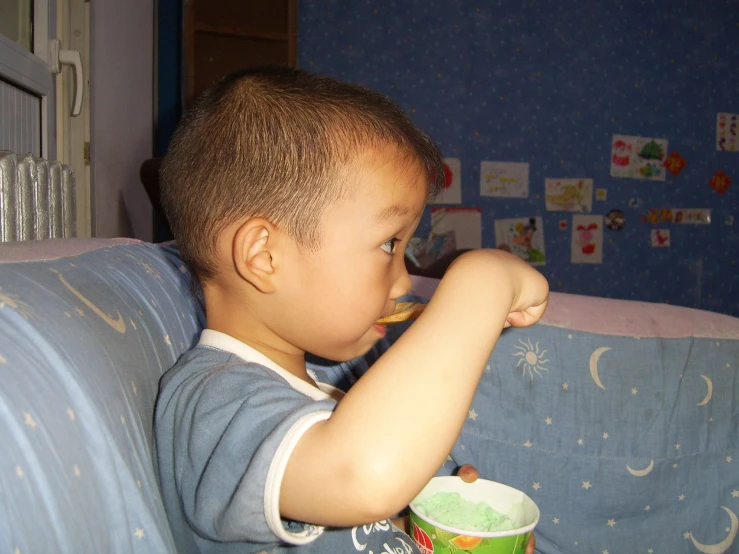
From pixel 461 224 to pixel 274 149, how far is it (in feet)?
10.4

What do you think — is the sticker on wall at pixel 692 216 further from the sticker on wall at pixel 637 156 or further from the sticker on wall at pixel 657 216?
the sticker on wall at pixel 637 156

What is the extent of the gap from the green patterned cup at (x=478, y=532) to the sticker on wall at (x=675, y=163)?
11.8ft

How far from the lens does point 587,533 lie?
106 centimetres

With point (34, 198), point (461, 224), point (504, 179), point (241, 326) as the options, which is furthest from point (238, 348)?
point (504, 179)

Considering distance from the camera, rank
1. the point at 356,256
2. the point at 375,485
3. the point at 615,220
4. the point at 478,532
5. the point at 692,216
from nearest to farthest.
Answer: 1. the point at 375,485
2. the point at 356,256
3. the point at 478,532
4. the point at 615,220
5. the point at 692,216

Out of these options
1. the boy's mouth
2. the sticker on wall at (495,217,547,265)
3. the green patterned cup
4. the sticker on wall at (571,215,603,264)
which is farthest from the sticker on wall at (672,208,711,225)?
the boy's mouth

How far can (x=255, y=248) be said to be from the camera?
673 mm

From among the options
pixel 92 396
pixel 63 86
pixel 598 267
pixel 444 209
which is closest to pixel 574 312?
pixel 92 396

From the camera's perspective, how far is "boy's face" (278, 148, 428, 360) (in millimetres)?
656

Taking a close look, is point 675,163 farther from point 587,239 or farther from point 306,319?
point 306,319

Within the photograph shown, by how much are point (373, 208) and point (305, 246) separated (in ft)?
0.27

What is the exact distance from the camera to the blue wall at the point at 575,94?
11.8 ft

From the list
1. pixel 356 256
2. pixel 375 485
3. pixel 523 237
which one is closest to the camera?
pixel 375 485

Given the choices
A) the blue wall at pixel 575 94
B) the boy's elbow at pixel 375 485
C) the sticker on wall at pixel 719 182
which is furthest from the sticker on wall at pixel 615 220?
the boy's elbow at pixel 375 485
